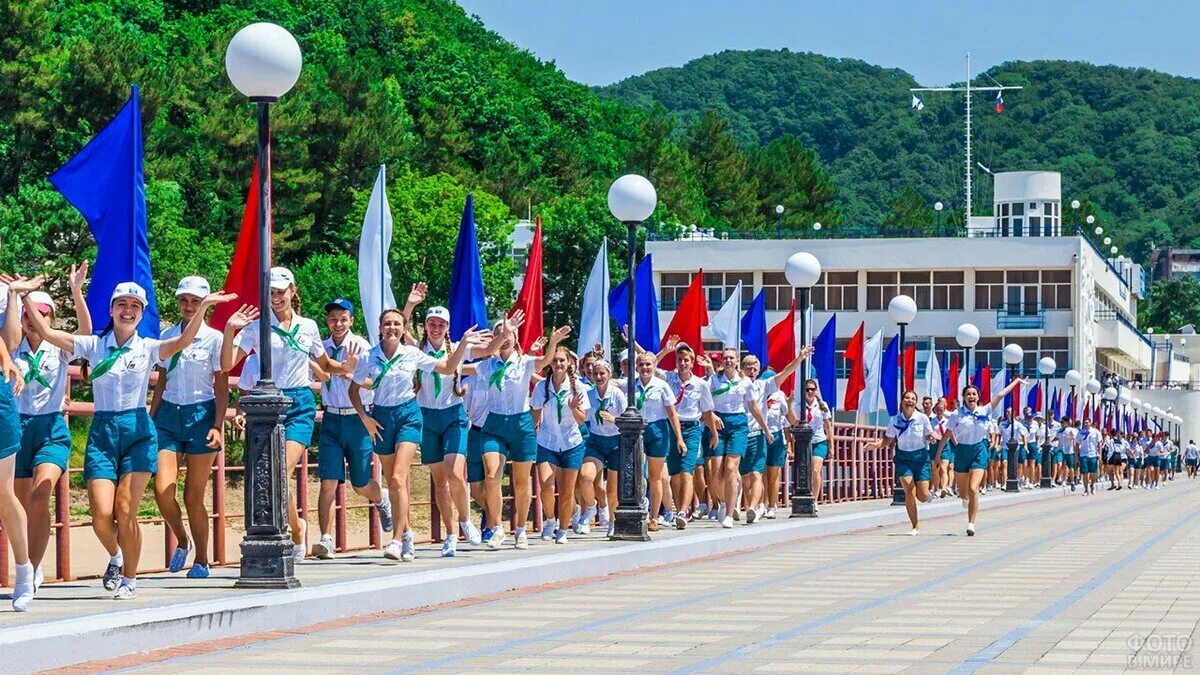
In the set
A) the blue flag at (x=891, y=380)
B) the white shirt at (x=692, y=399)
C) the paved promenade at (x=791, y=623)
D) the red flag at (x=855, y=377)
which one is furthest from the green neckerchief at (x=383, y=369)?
the blue flag at (x=891, y=380)

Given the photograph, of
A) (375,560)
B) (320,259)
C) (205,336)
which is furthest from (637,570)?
(320,259)

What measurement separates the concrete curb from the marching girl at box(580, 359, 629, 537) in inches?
54.0

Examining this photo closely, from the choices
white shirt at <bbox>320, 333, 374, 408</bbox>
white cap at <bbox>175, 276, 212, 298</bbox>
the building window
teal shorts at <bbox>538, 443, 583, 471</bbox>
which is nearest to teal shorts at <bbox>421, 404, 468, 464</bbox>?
white shirt at <bbox>320, 333, 374, 408</bbox>

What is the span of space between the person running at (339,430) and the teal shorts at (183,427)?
2.16 metres

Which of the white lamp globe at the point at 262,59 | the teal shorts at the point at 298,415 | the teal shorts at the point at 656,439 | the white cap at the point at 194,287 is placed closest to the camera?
the white cap at the point at 194,287

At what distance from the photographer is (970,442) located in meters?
26.4

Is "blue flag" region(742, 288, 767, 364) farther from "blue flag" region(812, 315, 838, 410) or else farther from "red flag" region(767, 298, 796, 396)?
"blue flag" region(812, 315, 838, 410)

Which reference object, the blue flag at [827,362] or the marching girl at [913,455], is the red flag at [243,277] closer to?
the marching girl at [913,455]

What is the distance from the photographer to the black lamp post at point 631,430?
2053 centimetres

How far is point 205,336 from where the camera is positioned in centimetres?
1451

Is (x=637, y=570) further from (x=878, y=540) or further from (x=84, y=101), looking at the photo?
(x=84, y=101)

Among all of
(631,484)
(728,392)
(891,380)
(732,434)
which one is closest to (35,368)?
(631,484)

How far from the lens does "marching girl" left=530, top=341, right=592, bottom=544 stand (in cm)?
2067

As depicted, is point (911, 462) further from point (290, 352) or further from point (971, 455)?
point (290, 352)
